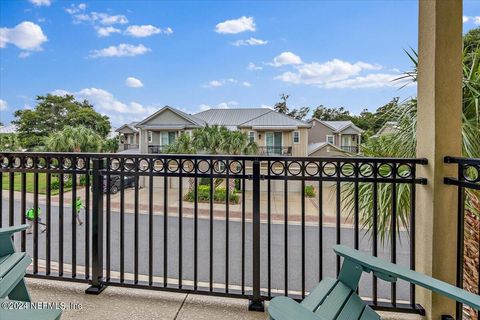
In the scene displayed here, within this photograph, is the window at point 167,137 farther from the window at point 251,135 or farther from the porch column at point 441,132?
the porch column at point 441,132

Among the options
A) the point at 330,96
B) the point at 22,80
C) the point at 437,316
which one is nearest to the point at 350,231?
the point at 330,96

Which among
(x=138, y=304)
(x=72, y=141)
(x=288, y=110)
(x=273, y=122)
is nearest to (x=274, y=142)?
(x=273, y=122)

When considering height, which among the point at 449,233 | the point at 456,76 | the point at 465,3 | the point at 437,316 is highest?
the point at 465,3

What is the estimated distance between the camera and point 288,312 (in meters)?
0.79

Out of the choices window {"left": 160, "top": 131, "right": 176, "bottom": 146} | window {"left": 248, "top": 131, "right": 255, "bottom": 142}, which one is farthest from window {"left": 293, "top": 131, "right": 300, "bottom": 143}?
window {"left": 160, "top": 131, "right": 176, "bottom": 146}

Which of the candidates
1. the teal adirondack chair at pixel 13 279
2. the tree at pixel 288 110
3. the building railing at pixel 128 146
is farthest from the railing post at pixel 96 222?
the tree at pixel 288 110

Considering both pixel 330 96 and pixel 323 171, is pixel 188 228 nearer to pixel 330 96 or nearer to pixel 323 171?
pixel 330 96

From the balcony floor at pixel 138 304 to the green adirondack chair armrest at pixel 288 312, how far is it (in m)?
0.96

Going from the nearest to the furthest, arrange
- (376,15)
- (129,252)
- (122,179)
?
(122,179), (376,15), (129,252)

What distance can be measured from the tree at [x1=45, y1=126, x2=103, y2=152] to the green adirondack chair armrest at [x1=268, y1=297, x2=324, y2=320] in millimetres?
10518

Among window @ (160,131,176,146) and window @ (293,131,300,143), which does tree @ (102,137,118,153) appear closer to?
window @ (160,131,176,146)

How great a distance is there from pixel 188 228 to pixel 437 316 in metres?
7.20

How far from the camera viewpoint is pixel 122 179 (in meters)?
1.89

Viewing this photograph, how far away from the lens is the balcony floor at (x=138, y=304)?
1.64 m
